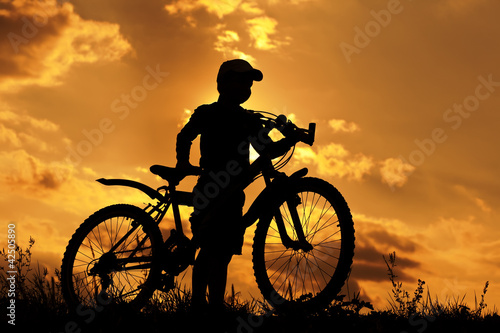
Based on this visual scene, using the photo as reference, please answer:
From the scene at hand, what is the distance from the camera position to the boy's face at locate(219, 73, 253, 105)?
6461 millimetres

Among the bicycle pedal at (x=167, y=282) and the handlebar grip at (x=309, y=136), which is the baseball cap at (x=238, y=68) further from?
the bicycle pedal at (x=167, y=282)

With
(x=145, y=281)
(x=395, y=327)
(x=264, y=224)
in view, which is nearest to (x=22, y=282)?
(x=145, y=281)

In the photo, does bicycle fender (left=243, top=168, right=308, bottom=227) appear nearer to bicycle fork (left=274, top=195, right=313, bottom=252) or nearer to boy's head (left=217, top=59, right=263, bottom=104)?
bicycle fork (left=274, top=195, right=313, bottom=252)

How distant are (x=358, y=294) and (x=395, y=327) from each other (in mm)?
593

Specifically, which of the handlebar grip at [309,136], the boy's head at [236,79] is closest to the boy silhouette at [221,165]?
the boy's head at [236,79]

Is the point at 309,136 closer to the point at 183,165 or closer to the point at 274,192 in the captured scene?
the point at 274,192

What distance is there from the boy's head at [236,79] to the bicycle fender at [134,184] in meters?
1.35

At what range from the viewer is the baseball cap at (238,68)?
6.36 metres

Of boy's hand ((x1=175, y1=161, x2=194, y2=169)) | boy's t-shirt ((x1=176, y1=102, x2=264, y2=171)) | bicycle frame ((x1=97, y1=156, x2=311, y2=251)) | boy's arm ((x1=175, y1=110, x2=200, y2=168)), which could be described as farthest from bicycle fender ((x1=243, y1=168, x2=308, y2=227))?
boy's arm ((x1=175, y1=110, x2=200, y2=168))

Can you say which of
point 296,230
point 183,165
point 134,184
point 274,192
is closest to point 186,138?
point 183,165

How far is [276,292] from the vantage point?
594 cm

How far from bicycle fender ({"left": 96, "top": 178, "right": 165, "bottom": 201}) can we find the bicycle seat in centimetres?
26

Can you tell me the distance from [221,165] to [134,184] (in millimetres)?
1060

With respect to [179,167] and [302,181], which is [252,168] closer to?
[302,181]
